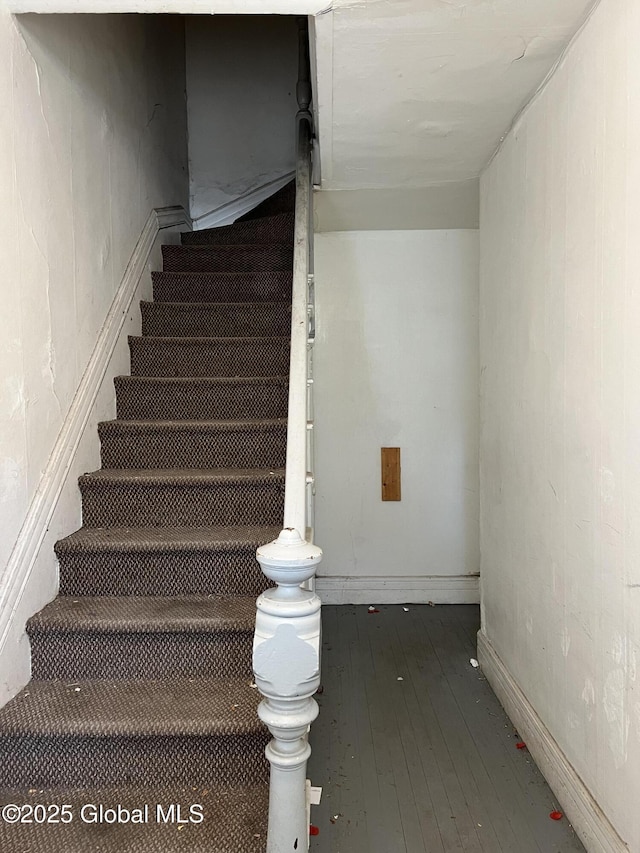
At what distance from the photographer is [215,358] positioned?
9.86 feet

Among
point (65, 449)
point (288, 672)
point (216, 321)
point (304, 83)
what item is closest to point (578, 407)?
point (288, 672)

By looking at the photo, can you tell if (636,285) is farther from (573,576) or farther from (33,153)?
(33,153)

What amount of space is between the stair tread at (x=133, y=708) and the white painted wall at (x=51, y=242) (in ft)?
0.40

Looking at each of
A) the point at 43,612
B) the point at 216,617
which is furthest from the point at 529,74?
the point at 43,612

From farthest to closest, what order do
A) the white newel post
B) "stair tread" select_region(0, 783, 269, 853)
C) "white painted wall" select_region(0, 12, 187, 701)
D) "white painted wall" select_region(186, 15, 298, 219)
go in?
1. "white painted wall" select_region(186, 15, 298, 219)
2. "white painted wall" select_region(0, 12, 187, 701)
3. "stair tread" select_region(0, 783, 269, 853)
4. the white newel post

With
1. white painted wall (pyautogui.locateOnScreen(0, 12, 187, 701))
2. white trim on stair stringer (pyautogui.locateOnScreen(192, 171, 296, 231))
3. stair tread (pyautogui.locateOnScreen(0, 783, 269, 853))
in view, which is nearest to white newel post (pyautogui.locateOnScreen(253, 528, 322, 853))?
stair tread (pyautogui.locateOnScreen(0, 783, 269, 853))

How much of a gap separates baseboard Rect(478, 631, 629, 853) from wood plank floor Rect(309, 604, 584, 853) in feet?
0.15

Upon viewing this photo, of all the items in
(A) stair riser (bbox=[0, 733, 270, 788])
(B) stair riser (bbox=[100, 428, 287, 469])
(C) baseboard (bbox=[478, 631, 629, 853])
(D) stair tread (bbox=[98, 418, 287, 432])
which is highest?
(D) stair tread (bbox=[98, 418, 287, 432])

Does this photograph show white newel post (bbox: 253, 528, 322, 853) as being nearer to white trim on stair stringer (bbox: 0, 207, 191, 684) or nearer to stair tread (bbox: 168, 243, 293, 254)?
white trim on stair stringer (bbox: 0, 207, 191, 684)

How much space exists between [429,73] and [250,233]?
1949 mm

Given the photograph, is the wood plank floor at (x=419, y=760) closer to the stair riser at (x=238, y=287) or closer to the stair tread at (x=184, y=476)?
the stair tread at (x=184, y=476)

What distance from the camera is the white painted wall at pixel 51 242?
1850 millimetres

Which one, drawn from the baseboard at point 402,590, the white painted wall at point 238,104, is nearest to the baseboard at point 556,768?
the baseboard at point 402,590

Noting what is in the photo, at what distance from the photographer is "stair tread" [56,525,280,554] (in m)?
2.14
